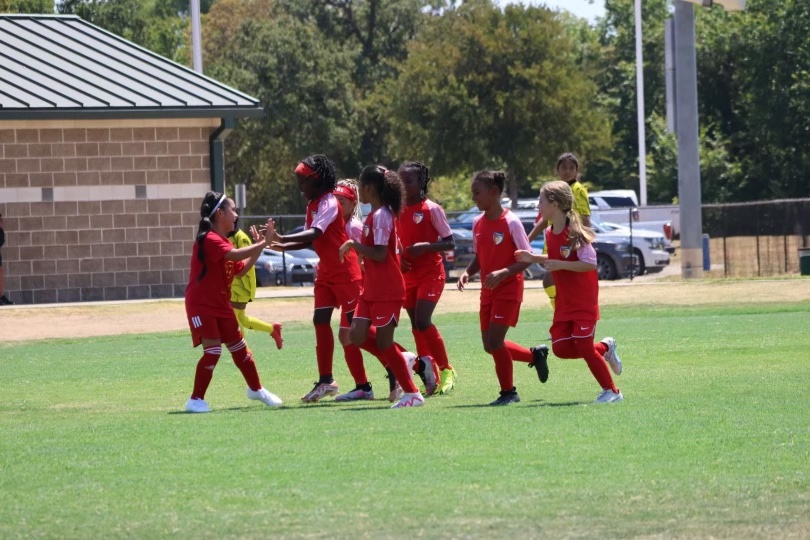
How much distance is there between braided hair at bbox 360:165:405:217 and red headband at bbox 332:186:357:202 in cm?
122

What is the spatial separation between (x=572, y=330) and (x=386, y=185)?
173 cm

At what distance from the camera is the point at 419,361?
38.2 ft

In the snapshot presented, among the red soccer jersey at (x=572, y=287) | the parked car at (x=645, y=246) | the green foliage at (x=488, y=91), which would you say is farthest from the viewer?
the green foliage at (x=488, y=91)

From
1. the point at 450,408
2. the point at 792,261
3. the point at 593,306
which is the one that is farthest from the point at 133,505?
the point at 792,261

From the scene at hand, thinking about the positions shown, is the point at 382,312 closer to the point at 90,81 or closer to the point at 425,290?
the point at 425,290

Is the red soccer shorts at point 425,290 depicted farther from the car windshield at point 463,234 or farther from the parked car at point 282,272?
the car windshield at point 463,234

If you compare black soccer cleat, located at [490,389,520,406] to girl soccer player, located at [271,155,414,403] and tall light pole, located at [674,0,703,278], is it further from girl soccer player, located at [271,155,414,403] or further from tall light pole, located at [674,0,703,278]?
tall light pole, located at [674,0,703,278]

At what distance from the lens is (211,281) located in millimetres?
10836

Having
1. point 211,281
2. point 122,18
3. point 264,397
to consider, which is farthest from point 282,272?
point 122,18

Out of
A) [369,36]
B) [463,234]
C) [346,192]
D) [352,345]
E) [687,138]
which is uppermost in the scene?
[369,36]

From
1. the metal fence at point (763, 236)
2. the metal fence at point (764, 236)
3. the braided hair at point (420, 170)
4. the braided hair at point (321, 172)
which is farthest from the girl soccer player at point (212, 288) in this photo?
the metal fence at point (764, 236)

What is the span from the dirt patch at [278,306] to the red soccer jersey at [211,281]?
11222 millimetres

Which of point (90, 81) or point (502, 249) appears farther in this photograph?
point (90, 81)

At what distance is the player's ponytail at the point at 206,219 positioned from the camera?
35.2 feet
